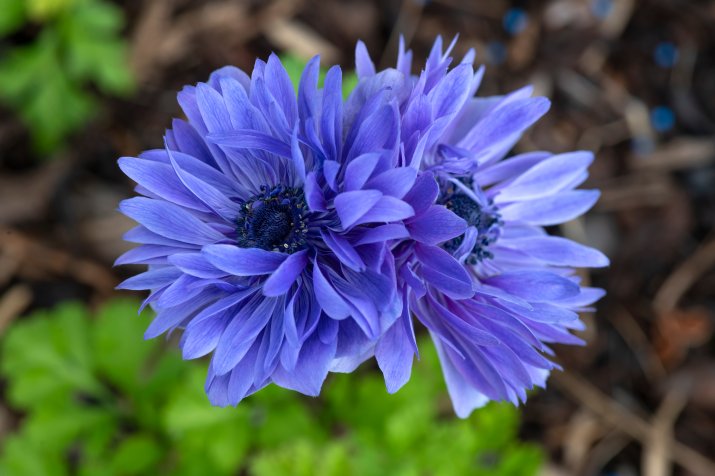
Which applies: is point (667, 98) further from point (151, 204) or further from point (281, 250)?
point (151, 204)

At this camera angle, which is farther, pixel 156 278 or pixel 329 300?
pixel 156 278

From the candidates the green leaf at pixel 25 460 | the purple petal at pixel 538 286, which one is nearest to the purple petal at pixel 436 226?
the purple petal at pixel 538 286

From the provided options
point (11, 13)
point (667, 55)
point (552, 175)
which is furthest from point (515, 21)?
point (11, 13)

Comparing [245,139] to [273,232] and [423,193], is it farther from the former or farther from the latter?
[423,193]

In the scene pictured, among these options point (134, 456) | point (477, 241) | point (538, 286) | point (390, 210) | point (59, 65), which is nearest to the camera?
point (390, 210)

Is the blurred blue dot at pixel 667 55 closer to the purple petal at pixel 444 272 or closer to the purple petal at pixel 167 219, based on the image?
the purple petal at pixel 444 272

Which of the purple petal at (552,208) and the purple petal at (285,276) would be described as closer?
the purple petal at (285,276)

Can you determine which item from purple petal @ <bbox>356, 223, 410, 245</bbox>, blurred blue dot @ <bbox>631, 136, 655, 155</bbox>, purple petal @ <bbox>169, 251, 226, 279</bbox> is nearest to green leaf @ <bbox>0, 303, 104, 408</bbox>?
purple petal @ <bbox>169, 251, 226, 279</bbox>

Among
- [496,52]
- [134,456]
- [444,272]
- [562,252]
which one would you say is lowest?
[134,456]
